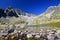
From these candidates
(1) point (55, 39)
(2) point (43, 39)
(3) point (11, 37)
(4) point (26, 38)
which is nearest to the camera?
(3) point (11, 37)

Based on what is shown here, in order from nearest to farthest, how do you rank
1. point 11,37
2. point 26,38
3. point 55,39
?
point 11,37, point 26,38, point 55,39

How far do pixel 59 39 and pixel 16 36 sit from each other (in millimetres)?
5038

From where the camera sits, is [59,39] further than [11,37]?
Yes

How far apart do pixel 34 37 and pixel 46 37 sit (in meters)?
1.37

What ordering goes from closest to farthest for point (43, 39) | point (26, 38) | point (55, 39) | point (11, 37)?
1. point (11, 37)
2. point (26, 38)
3. point (43, 39)
4. point (55, 39)

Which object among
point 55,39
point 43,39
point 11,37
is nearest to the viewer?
point 11,37

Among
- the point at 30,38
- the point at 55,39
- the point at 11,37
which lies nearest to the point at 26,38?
the point at 30,38

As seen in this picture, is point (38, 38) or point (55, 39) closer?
point (38, 38)

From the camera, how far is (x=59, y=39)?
1664 centimetres

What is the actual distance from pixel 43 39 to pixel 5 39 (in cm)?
347

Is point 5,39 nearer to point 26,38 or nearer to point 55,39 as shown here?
point 26,38

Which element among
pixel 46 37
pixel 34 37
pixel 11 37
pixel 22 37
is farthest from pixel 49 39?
pixel 11 37

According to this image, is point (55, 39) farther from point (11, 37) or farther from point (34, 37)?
point (11, 37)

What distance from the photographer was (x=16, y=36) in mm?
13352
